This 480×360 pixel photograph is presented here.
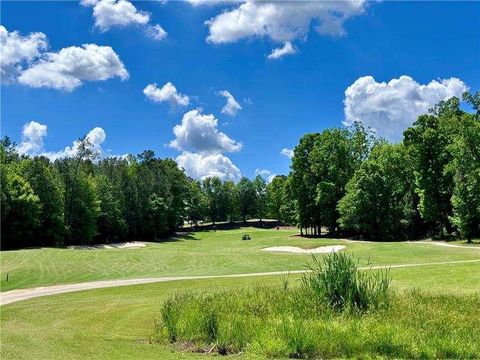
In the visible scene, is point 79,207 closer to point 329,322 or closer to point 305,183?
point 305,183

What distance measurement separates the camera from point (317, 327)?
11.8 metres

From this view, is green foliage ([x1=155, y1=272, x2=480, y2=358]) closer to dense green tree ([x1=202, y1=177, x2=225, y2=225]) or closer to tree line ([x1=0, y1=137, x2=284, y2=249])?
tree line ([x1=0, y1=137, x2=284, y2=249])

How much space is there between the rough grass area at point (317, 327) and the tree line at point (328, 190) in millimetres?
43688

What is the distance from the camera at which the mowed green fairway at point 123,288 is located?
12.0 metres

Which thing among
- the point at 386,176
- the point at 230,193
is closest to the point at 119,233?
the point at 386,176

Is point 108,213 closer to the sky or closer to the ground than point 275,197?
closer to the ground

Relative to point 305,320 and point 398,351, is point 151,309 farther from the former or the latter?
point 398,351

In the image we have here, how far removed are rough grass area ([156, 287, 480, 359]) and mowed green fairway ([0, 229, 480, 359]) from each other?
0.85 m

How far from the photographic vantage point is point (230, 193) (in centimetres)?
13725

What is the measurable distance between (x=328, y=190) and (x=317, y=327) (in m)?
65.2

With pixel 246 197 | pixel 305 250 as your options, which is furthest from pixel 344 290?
pixel 246 197

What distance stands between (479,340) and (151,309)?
38.9 feet

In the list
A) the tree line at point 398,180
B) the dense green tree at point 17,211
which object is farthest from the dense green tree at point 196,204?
the dense green tree at point 17,211

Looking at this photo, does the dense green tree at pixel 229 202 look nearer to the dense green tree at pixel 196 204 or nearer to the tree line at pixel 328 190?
the dense green tree at pixel 196 204
